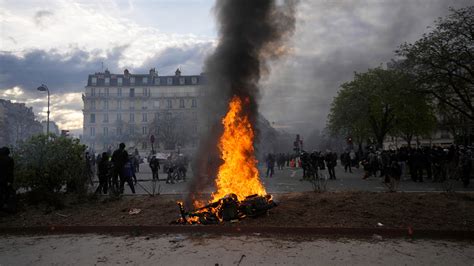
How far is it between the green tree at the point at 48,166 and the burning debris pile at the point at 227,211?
15.7 ft

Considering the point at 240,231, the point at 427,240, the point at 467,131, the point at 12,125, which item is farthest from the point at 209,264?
the point at 12,125

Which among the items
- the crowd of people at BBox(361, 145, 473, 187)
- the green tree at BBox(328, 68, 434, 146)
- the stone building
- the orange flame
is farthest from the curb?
the stone building

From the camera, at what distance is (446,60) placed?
A: 19188mm

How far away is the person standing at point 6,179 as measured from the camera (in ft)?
30.6

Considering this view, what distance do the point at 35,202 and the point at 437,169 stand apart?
17.6 m

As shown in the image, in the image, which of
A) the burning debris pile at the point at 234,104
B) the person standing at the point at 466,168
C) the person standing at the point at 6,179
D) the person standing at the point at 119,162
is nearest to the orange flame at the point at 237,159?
the burning debris pile at the point at 234,104

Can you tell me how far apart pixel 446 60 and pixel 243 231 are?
1777 centimetres

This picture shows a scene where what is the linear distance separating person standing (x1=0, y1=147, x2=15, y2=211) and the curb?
138cm

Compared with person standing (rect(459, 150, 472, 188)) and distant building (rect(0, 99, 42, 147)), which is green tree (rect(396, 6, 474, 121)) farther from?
distant building (rect(0, 99, 42, 147))

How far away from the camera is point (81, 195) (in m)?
10.8

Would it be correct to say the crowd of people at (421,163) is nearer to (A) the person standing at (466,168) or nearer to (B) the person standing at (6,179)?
(A) the person standing at (466,168)

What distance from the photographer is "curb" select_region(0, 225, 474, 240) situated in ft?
22.7

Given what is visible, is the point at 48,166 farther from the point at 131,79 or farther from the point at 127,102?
the point at 131,79

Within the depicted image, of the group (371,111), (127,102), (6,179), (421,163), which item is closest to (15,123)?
(127,102)
